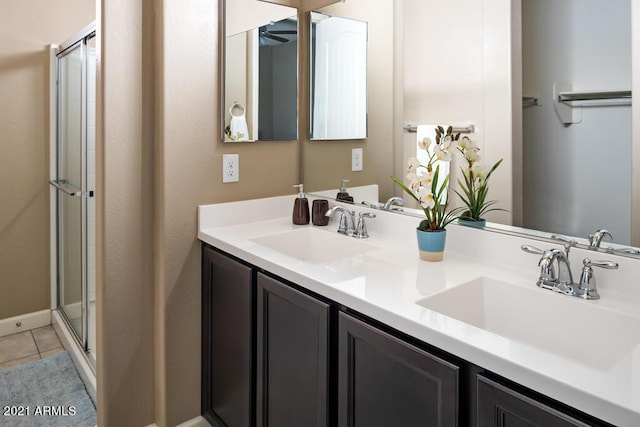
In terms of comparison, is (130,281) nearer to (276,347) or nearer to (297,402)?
(276,347)

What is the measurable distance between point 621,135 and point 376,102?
0.91 m

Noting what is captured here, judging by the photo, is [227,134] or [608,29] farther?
[227,134]

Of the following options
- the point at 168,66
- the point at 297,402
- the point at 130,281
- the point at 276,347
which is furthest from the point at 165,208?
the point at 297,402

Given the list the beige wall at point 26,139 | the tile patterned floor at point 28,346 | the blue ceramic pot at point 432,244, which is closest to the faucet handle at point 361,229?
the blue ceramic pot at point 432,244

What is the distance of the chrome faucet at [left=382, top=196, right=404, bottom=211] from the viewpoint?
5.98 ft

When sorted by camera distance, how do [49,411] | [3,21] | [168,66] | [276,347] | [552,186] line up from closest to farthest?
1. [552,186]
2. [276,347]
3. [168,66]
4. [49,411]
5. [3,21]

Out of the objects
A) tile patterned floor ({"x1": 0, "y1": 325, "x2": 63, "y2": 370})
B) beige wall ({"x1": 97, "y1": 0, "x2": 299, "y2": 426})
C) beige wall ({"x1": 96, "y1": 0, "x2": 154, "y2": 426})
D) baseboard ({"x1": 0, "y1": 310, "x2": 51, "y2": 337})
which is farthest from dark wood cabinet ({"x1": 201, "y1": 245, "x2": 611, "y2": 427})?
baseboard ({"x1": 0, "y1": 310, "x2": 51, "y2": 337})

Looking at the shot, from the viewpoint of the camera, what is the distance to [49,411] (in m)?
2.15

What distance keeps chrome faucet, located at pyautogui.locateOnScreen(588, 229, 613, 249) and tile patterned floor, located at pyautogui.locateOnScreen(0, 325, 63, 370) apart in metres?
2.77

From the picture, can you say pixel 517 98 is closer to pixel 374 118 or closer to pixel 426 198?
pixel 426 198

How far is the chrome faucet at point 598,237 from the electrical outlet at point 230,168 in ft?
4.30

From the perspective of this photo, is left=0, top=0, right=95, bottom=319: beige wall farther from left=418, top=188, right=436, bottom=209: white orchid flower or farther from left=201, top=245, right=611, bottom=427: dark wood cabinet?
left=418, top=188, right=436, bottom=209: white orchid flower

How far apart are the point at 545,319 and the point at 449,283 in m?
0.24

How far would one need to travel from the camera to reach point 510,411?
85cm
